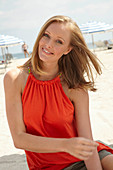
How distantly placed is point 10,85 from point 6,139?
251 centimetres

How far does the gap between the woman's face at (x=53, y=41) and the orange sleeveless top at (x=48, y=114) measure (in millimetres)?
190

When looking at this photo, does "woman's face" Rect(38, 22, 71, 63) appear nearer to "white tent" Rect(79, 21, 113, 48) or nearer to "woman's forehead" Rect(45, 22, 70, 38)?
"woman's forehead" Rect(45, 22, 70, 38)

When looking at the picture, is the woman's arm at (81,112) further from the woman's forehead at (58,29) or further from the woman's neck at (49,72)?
the woman's forehead at (58,29)

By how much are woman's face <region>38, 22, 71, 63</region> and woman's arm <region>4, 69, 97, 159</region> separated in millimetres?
231

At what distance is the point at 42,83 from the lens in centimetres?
204

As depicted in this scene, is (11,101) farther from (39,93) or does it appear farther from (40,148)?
(40,148)

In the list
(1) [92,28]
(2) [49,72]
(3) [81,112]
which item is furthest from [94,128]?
(1) [92,28]

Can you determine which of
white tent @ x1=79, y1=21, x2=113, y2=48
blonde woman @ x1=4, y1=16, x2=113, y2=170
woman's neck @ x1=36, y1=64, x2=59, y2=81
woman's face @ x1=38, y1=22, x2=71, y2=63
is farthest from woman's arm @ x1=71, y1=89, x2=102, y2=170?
white tent @ x1=79, y1=21, x2=113, y2=48

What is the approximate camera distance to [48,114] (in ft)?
6.50

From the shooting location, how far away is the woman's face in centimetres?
195

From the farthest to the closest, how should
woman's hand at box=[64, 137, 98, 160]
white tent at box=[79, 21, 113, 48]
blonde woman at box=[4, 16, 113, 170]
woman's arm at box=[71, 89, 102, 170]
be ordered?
white tent at box=[79, 21, 113, 48] < woman's arm at box=[71, 89, 102, 170] < blonde woman at box=[4, 16, 113, 170] < woman's hand at box=[64, 137, 98, 160]

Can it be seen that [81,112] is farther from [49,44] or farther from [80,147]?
[49,44]

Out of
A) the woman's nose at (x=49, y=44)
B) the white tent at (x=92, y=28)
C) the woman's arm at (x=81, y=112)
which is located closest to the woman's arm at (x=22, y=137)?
the woman's nose at (x=49, y=44)

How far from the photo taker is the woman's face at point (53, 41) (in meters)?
1.95
